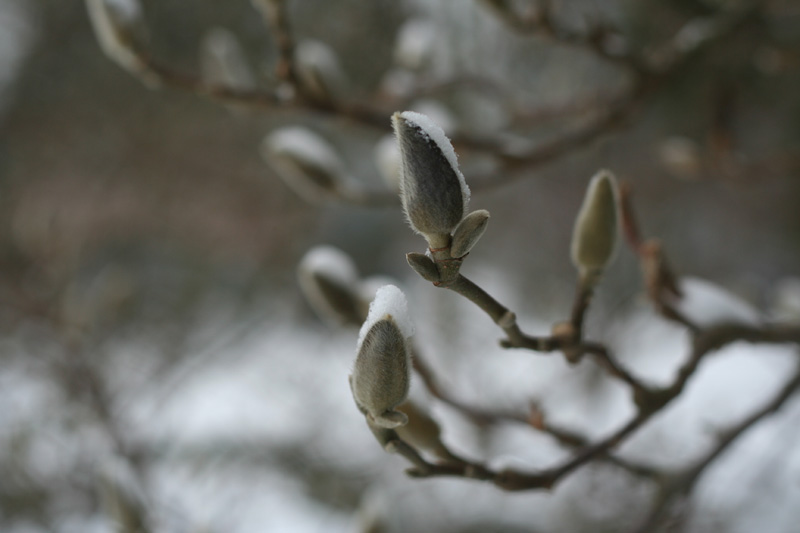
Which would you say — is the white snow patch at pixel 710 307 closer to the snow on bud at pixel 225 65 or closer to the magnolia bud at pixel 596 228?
the magnolia bud at pixel 596 228

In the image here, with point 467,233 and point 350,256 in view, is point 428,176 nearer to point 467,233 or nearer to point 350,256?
point 467,233

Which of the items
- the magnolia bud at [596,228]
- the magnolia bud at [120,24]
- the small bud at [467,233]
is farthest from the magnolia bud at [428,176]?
the magnolia bud at [120,24]

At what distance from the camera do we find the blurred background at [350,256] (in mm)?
900

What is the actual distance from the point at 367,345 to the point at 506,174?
1.32 feet

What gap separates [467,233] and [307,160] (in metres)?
0.39

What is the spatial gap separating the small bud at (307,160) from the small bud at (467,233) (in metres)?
0.38

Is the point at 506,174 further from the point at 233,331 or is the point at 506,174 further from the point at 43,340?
the point at 233,331

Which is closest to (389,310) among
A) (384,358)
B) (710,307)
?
(384,358)

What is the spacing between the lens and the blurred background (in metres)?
0.90

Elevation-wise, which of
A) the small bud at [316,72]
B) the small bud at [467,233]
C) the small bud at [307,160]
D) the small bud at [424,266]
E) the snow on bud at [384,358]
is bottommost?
the snow on bud at [384,358]

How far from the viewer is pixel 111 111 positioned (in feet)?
7.88

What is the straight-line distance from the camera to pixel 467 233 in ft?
0.86

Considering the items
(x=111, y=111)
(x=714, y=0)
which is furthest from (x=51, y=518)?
(x=111, y=111)

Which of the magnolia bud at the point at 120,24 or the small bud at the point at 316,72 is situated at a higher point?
the small bud at the point at 316,72
